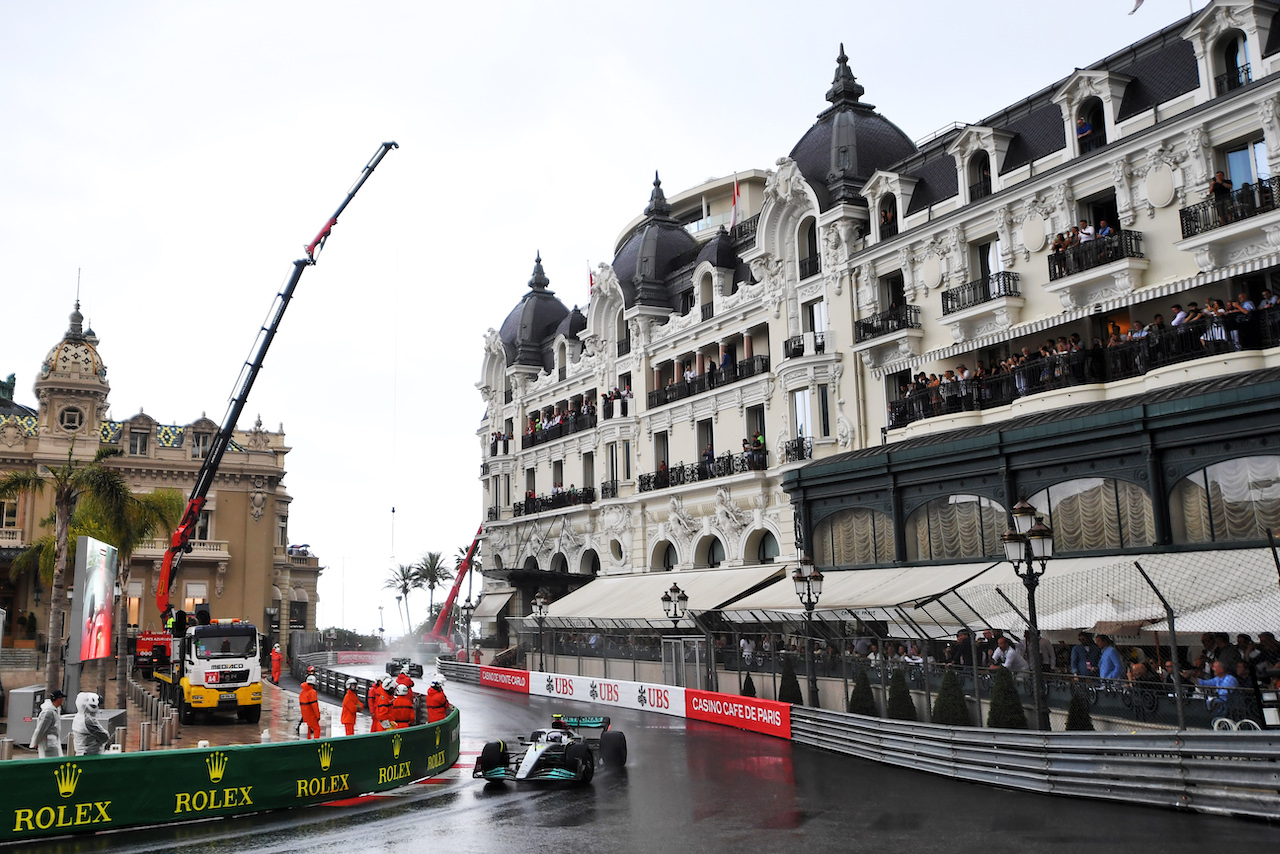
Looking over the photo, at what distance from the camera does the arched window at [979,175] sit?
31.1 metres

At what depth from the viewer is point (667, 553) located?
45.2m

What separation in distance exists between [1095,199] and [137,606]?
54305 mm

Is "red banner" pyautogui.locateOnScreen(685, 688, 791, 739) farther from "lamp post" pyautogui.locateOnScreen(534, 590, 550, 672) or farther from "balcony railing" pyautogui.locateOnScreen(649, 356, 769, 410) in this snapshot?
"balcony railing" pyautogui.locateOnScreen(649, 356, 769, 410)

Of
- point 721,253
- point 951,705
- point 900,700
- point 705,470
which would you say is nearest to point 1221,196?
point 951,705

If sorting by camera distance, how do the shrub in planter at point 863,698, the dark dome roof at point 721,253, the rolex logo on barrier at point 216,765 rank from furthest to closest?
1. the dark dome roof at point 721,253
2. the shrub in planter at point 863,698
3. the rolex logo on barrier at point 216,765

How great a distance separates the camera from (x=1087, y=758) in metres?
16.0

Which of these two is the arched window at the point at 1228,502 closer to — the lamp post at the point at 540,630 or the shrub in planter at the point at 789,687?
the shrub in planter at the point at 789,687

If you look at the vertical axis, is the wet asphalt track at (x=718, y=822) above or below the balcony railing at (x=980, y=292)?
below

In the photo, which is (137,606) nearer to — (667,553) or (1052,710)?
(667,553)

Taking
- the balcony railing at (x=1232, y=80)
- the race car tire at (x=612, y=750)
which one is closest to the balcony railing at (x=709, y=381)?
the balcony railing at (x=1232, y=80)

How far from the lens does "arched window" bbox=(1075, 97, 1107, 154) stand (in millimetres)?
27750

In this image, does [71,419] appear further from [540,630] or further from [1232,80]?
[1232,80]

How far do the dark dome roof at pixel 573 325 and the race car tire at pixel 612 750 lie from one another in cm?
3602

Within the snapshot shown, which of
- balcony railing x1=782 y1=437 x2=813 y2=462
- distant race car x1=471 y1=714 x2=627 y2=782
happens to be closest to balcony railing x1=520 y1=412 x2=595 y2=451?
balcony railing x1=782 y1=437 x2=813 y2=462
